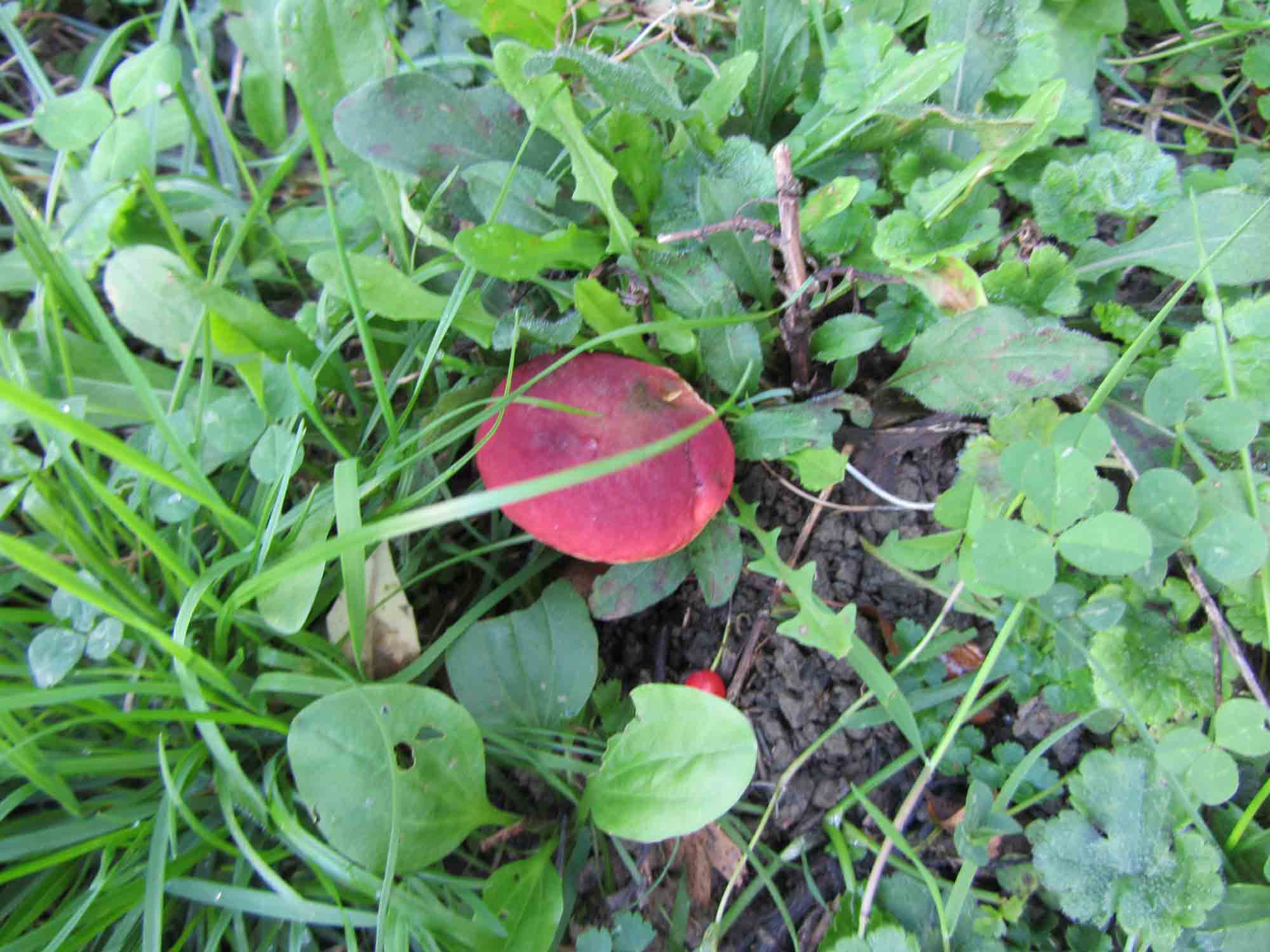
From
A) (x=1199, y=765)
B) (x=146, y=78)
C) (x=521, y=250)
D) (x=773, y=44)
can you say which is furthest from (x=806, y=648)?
(x=146, y=78)

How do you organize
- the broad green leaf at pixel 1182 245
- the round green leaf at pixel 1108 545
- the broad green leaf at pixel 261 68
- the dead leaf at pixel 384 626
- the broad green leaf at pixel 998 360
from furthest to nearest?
the broad green leaf at pixel 261 68 → the dead leaf at pixel 384 626 → the broad green leaf at pixel 1182 245 → the broad green leaf at pixel 998 360 → the round green leaf at pixel 1108 545

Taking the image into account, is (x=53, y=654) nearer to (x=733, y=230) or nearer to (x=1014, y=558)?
(x=733, y=230)

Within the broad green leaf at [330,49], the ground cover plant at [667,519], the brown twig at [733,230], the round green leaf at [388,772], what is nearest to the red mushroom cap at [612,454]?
the ground cover plant at [667,519]

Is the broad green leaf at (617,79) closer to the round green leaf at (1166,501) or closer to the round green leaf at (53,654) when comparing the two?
the round green leaf at (1166,501)

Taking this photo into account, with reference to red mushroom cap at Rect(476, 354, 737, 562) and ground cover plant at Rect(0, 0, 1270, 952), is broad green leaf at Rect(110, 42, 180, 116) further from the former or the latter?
red mushroom cap at Rect(476, 354, 737, 562)

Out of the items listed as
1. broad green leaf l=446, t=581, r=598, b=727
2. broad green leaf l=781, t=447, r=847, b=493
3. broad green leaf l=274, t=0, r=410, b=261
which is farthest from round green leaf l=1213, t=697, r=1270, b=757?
broad green leaf l=274, t=0, r=410, b=261

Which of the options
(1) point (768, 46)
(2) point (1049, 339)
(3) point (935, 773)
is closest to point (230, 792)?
(3) point (935, 773)
